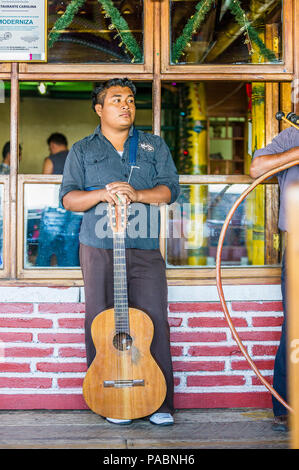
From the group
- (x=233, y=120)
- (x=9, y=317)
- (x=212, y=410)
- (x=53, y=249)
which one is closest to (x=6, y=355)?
(x=9, y=317)

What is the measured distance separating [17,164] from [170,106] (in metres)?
4.63

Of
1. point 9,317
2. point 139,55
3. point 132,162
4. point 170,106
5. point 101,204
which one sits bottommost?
point 9,317

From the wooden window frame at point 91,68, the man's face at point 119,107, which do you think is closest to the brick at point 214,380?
the man's face at point 119,107

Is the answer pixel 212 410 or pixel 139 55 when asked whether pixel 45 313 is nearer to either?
pixel 212 410

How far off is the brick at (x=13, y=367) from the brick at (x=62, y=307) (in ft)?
1.03

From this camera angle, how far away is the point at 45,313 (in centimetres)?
324

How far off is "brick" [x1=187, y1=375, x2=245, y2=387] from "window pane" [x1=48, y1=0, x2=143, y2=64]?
1.80m

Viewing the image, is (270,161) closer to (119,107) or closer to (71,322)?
(119,107)

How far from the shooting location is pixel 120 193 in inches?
107

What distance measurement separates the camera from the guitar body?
2.81 meters

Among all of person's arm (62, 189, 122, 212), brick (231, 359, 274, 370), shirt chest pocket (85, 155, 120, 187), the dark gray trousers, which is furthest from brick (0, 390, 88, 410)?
shirt chest pocket (85, 155, 120, 187)

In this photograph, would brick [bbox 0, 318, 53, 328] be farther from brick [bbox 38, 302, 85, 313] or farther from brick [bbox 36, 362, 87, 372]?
brick [bbox 36, 362, 87, 372]

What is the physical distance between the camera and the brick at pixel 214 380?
326cm

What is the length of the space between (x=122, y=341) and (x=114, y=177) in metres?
0.82
